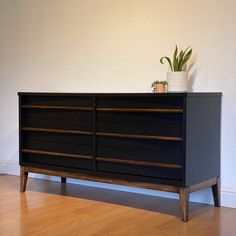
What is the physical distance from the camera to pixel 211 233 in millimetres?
2502

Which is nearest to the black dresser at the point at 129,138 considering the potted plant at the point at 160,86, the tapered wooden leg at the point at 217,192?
the tapered wooden leg at the point at 217,192

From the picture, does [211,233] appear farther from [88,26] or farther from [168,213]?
[88,26]

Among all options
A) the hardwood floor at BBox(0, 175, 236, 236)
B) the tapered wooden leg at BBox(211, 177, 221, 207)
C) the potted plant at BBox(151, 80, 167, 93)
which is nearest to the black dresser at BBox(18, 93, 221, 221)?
the tapered wooden leg at BBox(211, 177, 221, 207)

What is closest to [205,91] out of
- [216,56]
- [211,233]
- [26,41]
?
[216,56]

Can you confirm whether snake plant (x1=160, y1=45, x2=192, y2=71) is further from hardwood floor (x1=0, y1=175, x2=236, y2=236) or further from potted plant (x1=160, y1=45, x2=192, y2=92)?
hardwood floor (x1=0, y1=175, x2=236, y2=236)

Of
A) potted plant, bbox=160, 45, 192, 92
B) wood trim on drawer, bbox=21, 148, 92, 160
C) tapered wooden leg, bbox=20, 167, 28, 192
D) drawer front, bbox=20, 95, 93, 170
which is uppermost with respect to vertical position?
potted plant, bbox=160, 45, 192, 92

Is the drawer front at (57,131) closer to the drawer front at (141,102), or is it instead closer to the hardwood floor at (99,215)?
the drawer front at (141,102)

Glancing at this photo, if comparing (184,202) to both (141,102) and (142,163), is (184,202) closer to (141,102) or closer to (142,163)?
(142,163)

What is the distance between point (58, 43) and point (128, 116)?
1352 millimetres

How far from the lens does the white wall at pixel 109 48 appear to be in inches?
121

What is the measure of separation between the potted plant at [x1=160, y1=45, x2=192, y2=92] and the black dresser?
24cm

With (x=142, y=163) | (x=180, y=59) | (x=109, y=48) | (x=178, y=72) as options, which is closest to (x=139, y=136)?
(x=142, y=163)

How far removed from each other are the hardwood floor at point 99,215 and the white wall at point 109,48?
36 centimetres

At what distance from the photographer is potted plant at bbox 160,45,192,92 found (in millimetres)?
3072
